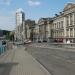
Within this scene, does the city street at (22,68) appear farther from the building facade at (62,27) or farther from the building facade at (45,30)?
the building facade at (45,30)

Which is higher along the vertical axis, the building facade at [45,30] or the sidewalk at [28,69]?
the building facade at [45,30]

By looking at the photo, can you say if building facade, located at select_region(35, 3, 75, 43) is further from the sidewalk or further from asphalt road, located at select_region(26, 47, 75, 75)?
the sidewalk

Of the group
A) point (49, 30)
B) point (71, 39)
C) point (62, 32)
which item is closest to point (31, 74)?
point (71, 39)

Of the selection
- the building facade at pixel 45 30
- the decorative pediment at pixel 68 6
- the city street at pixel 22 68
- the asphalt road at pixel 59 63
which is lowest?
the asphalt road at pixel 59 63

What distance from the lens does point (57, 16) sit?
152m

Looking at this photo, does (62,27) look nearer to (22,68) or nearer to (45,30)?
(45,30)

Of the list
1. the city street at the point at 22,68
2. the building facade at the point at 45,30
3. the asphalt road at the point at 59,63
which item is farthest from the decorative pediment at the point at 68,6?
the city street at the point at 22,68

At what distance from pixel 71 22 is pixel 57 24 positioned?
24861 millimetres

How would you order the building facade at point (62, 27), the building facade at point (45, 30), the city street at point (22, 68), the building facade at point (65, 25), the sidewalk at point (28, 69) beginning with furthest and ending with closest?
1. the building facade at point (45, 30)
2. the building facade at point (62, 27)
3. the building facade at point (65, 25)
4. the city street at point (22, 68)
5. the sidewalk at point (28, 69)

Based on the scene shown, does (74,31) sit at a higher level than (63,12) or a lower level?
lower

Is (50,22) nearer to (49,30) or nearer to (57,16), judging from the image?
(49,30)

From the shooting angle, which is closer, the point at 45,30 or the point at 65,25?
the point at 65,25

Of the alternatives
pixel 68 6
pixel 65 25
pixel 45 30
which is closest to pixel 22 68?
pixel 65 25

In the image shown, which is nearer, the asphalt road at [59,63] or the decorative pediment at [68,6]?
the asphalt road at [59,63]
